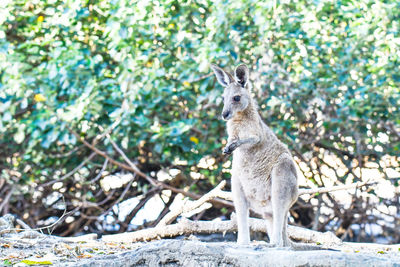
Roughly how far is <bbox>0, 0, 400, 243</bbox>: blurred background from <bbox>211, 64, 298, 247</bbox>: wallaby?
1568 millimetres

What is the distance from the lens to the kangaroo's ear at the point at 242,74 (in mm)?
4458

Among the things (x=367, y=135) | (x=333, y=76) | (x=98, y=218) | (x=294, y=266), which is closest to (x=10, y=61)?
(x=98, y=218)

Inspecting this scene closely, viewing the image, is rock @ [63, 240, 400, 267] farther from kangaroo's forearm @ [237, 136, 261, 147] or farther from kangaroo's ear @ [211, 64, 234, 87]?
kangaroo's ear @ [211, 64, 234, 87]

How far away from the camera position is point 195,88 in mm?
7293

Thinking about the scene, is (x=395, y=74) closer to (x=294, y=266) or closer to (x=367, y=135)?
(x=367, y=135)

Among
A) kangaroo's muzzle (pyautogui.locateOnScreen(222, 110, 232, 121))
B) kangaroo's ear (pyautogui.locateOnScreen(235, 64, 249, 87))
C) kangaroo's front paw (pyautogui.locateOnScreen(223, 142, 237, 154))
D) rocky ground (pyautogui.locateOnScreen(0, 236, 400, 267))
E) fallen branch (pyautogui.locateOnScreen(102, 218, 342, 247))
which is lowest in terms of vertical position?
rocky ground (pyautogui.locateOnScreen(0, 236, 400, 267))

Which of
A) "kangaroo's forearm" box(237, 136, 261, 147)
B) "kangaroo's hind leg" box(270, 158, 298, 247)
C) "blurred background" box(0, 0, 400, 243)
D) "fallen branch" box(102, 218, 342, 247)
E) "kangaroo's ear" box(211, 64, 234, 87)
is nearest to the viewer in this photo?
"kangaroo's hind leg" box(270, 158, 298, 247)

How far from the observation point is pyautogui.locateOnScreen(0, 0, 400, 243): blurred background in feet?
21.2

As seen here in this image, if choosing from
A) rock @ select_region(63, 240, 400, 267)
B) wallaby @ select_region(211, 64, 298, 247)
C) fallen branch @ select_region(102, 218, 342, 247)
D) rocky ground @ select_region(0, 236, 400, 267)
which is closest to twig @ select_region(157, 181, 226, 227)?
fallen branch @ select_region(102, 218, 342, 247)

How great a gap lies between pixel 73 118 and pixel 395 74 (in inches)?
134

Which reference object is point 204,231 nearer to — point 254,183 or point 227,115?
point 254,183

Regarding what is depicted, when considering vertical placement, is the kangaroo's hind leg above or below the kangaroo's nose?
below

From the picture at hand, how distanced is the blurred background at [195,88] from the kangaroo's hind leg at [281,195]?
1.84 m

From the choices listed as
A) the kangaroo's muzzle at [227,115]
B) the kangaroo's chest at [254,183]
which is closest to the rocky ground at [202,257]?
the kangaroo's chest at [254,183]
